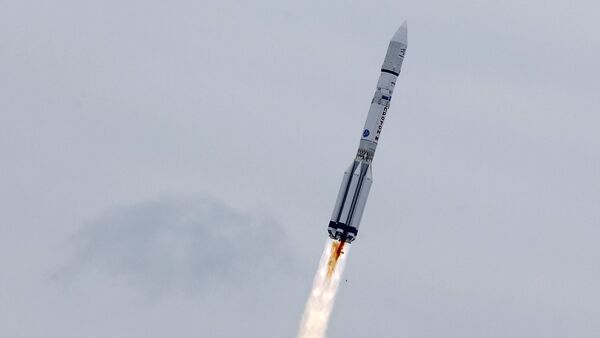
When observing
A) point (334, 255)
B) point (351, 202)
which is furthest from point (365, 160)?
Result: point (334, 255)

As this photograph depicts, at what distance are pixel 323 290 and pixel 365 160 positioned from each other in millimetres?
10348

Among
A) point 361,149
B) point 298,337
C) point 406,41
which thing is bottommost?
point 298,337

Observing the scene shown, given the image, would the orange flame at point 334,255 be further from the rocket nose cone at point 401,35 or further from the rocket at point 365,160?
the rocket nose cone at point 401,35

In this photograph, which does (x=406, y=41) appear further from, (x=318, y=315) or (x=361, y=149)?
(x=318, y=315)

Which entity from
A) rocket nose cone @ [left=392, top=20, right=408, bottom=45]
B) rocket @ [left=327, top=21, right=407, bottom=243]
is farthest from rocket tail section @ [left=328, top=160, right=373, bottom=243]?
rocket nose cone @ [left=392, top=20, right=408, bottom=45]

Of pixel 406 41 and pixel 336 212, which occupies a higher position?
pixel 406 41

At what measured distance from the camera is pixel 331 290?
457 feet

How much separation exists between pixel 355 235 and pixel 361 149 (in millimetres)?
6281

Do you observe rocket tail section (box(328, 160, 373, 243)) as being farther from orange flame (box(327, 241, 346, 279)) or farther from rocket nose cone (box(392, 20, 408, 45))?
rocket nose cone (box(392, 20, 408, 45))

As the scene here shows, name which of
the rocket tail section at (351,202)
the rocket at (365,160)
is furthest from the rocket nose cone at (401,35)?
the rocket tail section at (351,202)

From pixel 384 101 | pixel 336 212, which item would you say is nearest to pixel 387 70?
pixel 384 101

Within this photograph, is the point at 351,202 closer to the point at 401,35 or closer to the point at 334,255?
the point at 334,255

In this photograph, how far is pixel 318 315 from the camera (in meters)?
141

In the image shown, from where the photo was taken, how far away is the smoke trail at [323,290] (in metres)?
136
